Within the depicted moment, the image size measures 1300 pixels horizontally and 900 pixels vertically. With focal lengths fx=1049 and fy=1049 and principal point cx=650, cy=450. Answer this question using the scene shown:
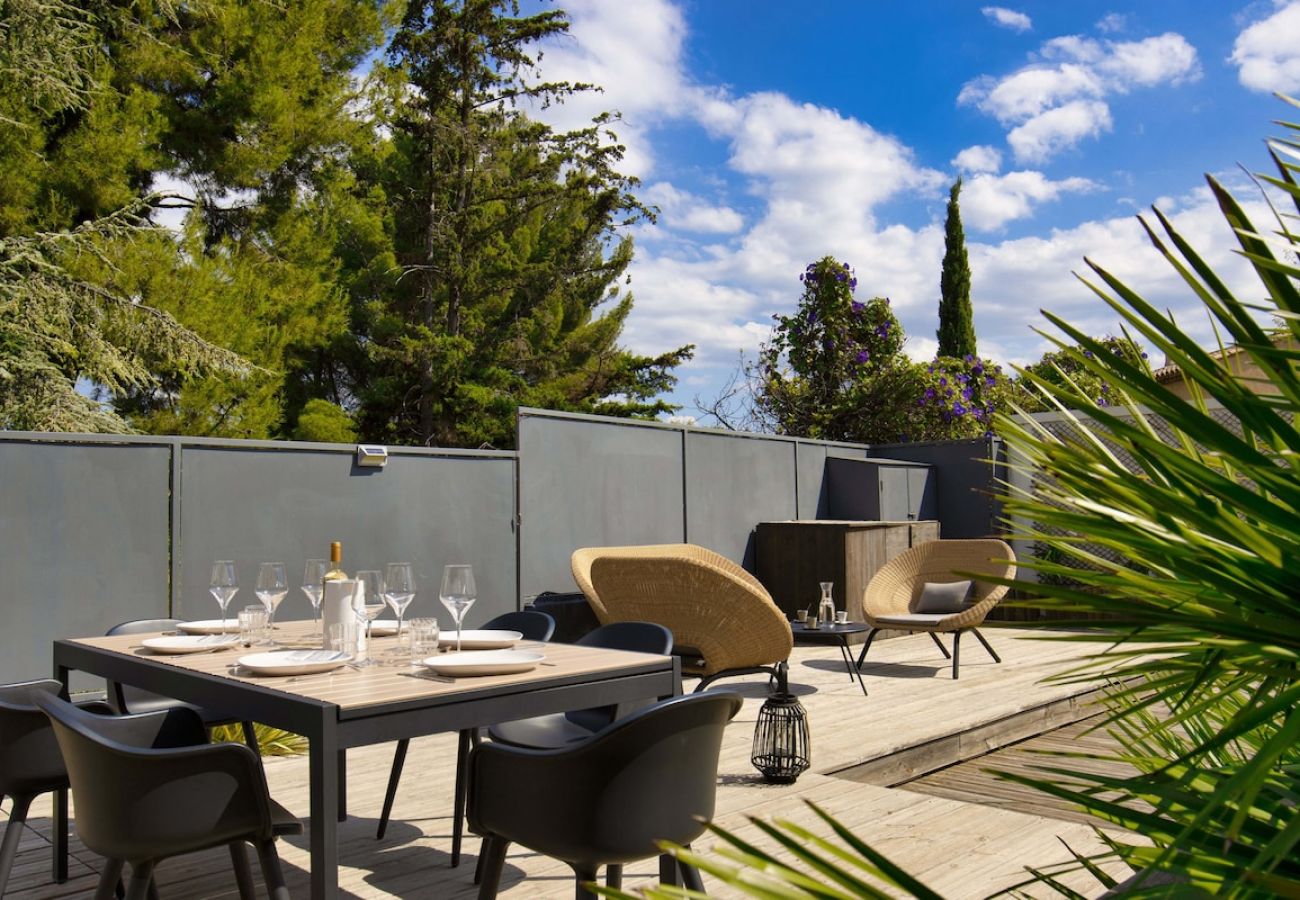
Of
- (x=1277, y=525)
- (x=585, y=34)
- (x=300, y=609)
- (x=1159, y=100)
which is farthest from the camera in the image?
(x=585, y=34)

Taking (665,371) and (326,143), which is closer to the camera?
(326,143)

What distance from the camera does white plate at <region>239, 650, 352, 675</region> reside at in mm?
2451

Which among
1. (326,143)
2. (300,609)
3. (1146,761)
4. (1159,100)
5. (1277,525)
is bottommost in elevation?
(300,609)

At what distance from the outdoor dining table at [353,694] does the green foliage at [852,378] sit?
411 inches

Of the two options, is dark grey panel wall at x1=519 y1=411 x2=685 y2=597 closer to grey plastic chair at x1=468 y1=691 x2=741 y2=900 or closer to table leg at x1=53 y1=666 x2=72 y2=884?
table leg at x1=53 y1=666 x2=72 y2=884

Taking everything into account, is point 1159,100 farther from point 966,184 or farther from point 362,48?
point 966,184

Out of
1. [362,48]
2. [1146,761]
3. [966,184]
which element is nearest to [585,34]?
[362,48]

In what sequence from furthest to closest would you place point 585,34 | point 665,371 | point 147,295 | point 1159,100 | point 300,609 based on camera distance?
point 665,371, point 585,34, point 147,295, point 1159,100, point 300,609

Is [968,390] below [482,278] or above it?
below

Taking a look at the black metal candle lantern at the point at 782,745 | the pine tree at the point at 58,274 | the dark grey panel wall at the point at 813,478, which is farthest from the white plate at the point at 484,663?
the pine tree at the point at 58,274

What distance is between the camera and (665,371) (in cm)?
1867

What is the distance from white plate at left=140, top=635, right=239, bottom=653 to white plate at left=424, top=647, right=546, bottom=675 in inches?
29.0

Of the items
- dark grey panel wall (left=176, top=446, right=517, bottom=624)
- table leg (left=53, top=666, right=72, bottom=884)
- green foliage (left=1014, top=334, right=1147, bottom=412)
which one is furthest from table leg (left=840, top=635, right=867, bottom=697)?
table leg (left=53, top=666, right=72, bottom=884)

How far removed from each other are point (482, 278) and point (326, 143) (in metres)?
3.55
